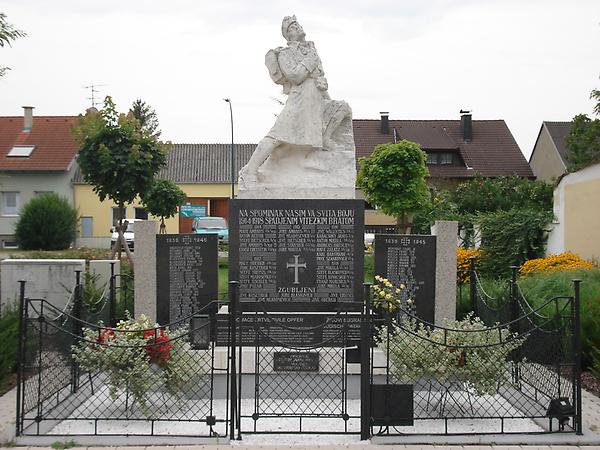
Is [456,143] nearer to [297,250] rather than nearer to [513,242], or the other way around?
[513,242]

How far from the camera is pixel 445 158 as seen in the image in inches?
Answer: 1463

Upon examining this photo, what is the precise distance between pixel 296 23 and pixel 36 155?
A: 2800cm

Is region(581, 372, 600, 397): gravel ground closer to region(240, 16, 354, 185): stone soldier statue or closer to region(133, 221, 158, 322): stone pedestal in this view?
region(240, 16, 354, 185): stone soldier statue

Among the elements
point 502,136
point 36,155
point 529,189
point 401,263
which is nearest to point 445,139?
point 502,136

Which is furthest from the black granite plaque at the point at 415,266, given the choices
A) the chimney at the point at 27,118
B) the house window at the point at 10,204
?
the chimney at the point at 27,118

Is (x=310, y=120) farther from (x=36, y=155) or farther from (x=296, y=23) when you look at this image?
(x=36, y=155)

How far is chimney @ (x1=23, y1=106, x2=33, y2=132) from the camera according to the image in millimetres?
35688

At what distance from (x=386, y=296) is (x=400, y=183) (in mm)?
18996

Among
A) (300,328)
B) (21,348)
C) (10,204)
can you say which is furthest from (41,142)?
(21,348)

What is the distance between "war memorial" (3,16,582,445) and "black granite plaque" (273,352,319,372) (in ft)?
0.05

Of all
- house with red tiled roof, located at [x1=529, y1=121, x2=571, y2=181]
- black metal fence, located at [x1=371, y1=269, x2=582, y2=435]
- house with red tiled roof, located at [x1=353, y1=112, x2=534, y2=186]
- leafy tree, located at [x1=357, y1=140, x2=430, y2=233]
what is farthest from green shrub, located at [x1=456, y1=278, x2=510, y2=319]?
house with red tiled roof, located at [x1=529, y1=121, x2=571, y2=181]

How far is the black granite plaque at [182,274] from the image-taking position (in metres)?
9.53

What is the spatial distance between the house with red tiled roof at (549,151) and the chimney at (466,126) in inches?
129

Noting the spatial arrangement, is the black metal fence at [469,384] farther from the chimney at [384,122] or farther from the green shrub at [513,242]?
the chimney at [384,122]
